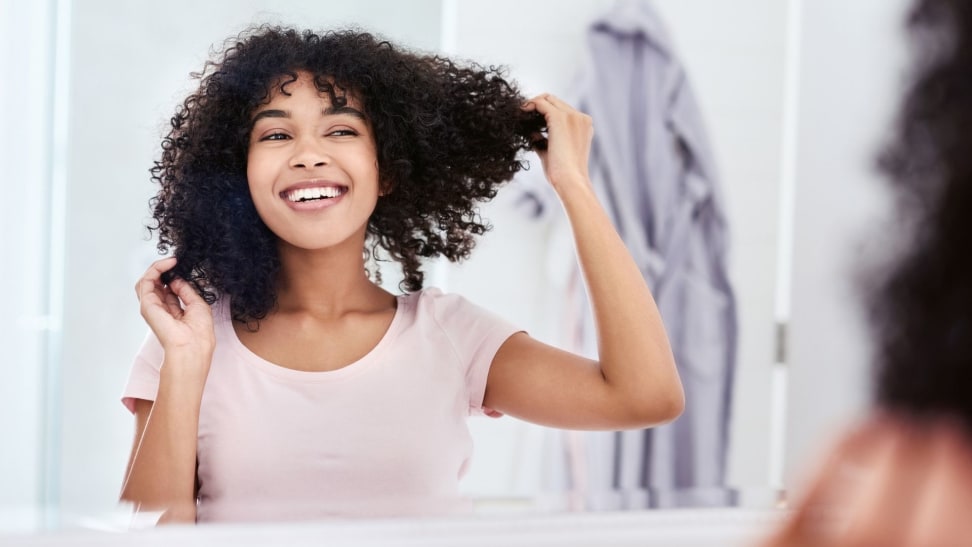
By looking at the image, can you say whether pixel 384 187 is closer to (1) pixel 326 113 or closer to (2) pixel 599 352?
(1) pixel 326 113

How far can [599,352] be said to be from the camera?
733 millimetres

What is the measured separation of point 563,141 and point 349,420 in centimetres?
30

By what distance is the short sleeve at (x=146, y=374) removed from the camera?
684 millimetres

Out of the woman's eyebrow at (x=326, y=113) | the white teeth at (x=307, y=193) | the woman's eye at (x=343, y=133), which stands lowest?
the white teeth at (x=307, y=193)

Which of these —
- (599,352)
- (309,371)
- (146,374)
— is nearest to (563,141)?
(599,352)

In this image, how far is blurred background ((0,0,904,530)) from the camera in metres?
0.70

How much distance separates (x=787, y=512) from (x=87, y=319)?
2.13 ft

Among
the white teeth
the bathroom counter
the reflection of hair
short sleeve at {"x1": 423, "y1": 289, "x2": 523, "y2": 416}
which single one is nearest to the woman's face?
the white teeth

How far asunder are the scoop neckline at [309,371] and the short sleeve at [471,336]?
0.03 m

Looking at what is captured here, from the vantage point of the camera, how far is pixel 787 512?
81 cm

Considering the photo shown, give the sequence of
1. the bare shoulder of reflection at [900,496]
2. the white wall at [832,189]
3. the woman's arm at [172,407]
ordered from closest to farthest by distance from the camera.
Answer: the bare shoulder of reflection at [900,496]
the woman's arm at [172,407]
the white wall at [832,189]

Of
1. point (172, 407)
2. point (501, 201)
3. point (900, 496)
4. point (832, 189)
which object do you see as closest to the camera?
point (900, 496)

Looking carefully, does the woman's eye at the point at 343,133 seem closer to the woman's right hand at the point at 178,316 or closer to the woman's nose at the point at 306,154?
the woman's nose at the point at 306,154

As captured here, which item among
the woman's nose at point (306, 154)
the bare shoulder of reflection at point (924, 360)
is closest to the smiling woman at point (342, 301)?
the woman's nose at point (306, 154)
